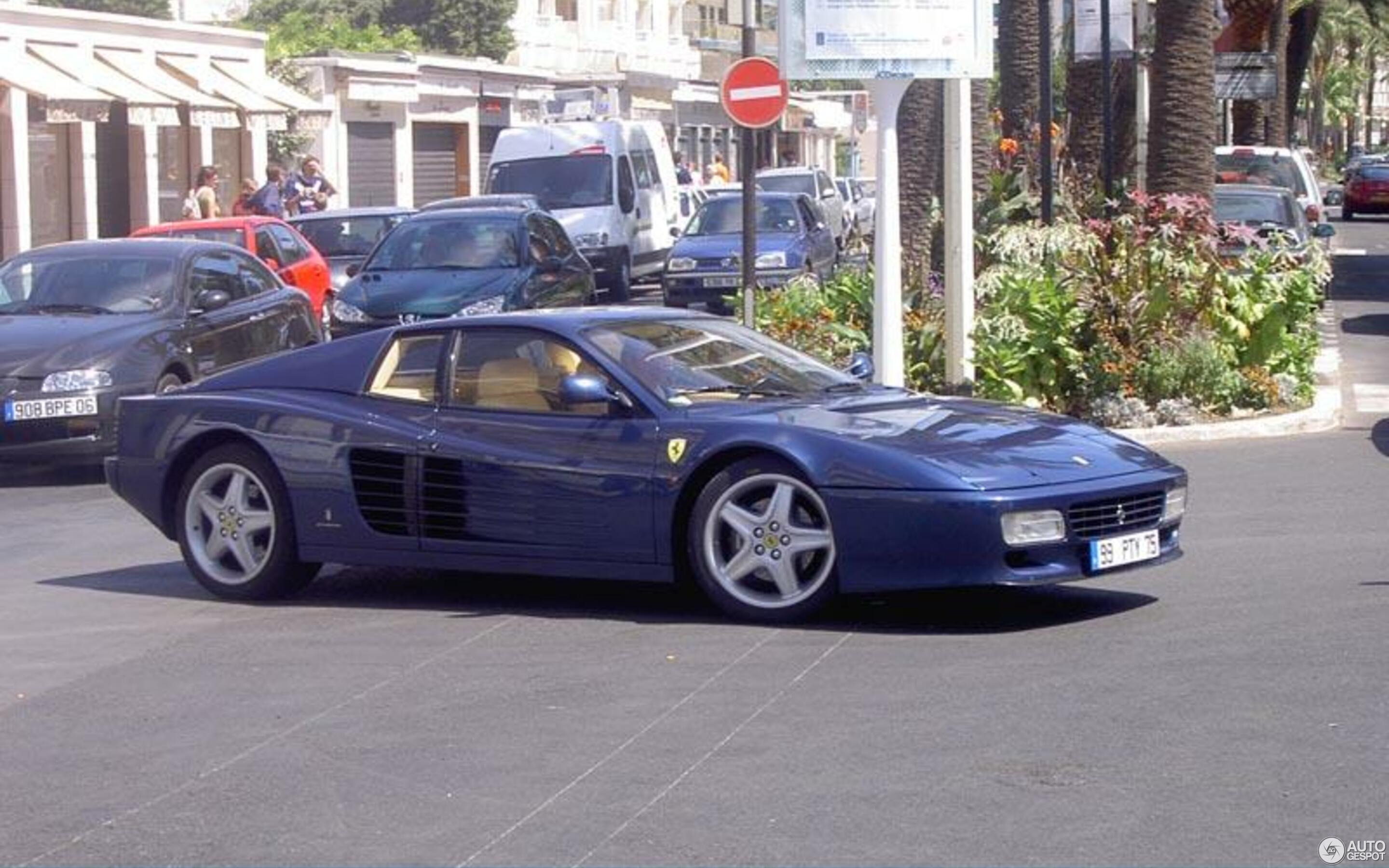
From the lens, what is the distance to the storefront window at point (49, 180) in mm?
35250

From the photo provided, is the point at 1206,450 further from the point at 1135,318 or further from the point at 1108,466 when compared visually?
the point at 1108,466

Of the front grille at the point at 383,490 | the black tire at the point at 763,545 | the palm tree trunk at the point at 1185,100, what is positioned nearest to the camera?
the black tire at the point at 763,545

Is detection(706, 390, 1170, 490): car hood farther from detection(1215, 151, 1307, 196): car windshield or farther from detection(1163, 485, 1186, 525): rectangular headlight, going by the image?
detection(1215, 151, 1307, 196): car windshield

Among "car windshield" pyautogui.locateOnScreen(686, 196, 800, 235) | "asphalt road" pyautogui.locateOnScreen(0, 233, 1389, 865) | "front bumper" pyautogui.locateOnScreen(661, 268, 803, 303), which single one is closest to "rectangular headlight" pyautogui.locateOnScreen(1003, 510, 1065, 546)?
"asphalt road" pyautogui.locateOnScreen(0, 233, 1389, 865)

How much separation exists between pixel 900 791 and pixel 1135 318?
9963 mm

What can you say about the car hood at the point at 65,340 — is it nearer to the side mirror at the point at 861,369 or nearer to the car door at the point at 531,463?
the car door at the point at 531,463

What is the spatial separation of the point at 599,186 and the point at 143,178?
10779 millimetres

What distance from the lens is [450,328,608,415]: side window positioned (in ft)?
30.8

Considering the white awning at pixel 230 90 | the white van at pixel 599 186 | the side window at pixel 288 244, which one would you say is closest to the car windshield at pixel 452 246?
the side window at pixel 288 244

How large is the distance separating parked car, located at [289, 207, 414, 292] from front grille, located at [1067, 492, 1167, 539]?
2000 cm

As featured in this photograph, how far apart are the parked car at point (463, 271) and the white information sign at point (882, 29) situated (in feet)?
20.9

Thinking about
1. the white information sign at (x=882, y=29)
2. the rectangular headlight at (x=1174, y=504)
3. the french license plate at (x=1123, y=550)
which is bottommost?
the french license plate at (x=1123, y=550)

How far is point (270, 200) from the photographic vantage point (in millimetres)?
31672

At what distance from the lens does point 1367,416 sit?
644 inches
